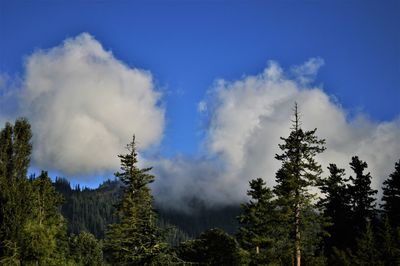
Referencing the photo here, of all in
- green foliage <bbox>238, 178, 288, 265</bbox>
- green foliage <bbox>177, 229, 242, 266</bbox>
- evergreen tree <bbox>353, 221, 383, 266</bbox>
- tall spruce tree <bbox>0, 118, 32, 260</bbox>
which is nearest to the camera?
evergreen tree <bbox>353, 221, 383, 266</bbox>

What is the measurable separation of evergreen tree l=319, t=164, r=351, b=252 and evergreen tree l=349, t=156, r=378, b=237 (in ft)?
2.33

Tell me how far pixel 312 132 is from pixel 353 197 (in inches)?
677

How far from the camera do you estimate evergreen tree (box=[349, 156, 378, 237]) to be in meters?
50.0

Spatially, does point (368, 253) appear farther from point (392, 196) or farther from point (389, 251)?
point (392, 196)

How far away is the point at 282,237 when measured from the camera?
38688 millimetres

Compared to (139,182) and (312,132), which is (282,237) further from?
(139,182)

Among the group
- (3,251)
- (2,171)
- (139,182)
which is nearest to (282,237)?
(139,182)

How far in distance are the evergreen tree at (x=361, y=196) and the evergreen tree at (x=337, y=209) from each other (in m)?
0.71

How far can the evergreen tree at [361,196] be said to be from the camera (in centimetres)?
4997

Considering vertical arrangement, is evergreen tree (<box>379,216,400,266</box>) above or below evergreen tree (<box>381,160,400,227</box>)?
below

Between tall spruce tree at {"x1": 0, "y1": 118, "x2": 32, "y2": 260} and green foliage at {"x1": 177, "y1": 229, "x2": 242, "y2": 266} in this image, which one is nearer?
tall spruce tree at {"x1": 0, "y1": 118, "x2": 32, "y2": 260}

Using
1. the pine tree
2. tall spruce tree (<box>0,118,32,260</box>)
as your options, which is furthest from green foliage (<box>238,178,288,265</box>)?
tall spruce tree (<box>0,118,32,260</box>)

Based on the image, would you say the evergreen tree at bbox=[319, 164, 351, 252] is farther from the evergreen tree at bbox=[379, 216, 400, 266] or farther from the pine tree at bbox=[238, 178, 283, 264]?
the evergreen tree at bbox=[379, 216, 400, 266]

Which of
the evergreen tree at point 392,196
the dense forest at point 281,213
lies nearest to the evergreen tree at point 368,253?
the dense forest at point 281,213
